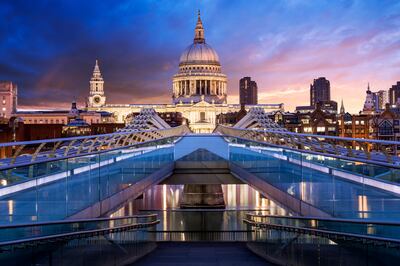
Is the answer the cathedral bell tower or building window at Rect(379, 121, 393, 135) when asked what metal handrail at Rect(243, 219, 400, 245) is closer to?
building window at Rect(379, 121, 393, 135)

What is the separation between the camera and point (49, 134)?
110 meters

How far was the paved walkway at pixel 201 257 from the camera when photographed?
9.23m

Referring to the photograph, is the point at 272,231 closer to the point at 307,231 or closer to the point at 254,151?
the point at 307,231

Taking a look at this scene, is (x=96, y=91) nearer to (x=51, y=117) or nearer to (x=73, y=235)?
(x=51, y=117)

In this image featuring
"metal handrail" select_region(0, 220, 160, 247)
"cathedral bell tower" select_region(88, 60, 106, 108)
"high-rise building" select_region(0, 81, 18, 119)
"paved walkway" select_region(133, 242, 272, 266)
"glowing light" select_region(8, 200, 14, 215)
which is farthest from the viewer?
"cathedral bell tower" select_region(88, 60, 106, 108)

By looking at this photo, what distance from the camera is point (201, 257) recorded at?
974 centimetres

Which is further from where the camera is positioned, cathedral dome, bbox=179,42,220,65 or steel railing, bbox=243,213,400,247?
cathedral dome, bbox=179,42,220,65

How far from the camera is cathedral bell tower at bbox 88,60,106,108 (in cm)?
17138

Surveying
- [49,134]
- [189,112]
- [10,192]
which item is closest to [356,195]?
[10,192]

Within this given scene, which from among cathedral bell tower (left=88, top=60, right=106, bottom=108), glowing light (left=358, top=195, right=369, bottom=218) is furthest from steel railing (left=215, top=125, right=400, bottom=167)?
cathedral bell tower (left=88, top=60, right=106, bottom=108)

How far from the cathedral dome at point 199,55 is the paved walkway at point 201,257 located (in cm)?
15174

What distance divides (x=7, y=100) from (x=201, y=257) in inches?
6541

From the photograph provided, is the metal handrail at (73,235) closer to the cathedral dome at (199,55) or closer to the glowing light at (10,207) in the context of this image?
the glowing light at (10,207)

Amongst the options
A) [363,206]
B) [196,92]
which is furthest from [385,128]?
[363,206]
